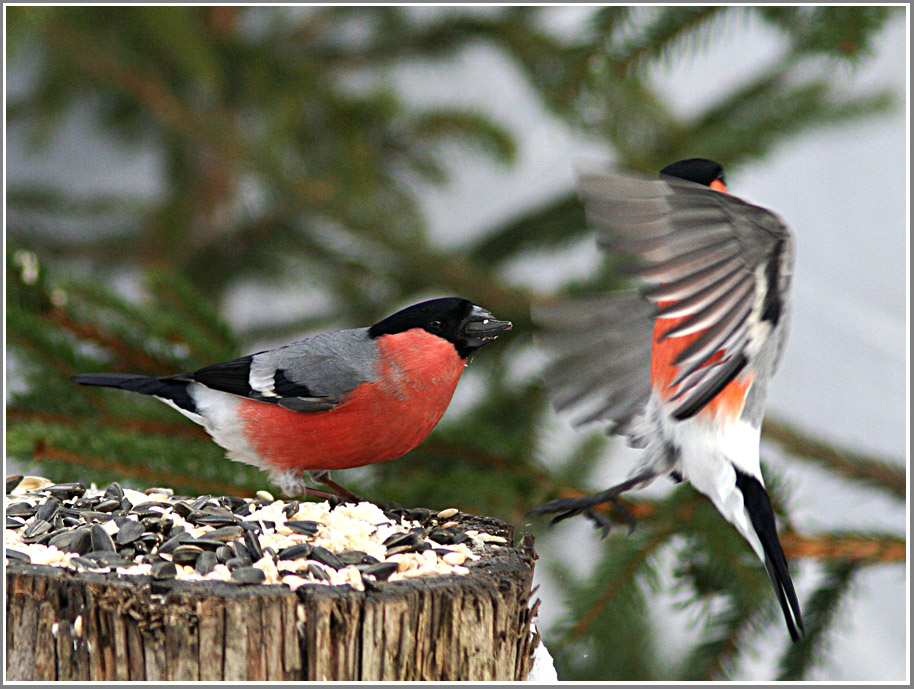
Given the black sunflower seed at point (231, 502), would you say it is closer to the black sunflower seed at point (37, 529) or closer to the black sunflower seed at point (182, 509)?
the black sunflower seed at point (182, 509)

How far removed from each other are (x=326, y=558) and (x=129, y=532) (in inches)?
8.4

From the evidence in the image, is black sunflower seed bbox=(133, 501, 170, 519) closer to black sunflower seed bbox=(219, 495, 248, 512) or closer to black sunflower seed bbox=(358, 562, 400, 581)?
black sunflower seed bbox=(219, 495, 248, 512)

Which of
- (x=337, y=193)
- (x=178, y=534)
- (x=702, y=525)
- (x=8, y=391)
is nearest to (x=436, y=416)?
(x=178, y=534)

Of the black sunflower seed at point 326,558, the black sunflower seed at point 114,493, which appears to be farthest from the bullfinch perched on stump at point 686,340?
the black sunflower seed at point 114,493

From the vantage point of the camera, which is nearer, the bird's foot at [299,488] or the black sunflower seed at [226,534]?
the black sunflower seed at [226,534]

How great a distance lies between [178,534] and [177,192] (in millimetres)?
1858

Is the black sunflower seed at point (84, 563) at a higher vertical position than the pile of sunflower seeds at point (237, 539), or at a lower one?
higher

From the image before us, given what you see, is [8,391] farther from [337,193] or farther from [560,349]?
[560,349]

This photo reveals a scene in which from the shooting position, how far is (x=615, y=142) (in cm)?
169

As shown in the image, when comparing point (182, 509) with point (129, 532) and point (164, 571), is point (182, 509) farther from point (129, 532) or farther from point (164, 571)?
point (164, 571)

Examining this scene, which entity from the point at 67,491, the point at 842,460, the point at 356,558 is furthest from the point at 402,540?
the point at 842,460

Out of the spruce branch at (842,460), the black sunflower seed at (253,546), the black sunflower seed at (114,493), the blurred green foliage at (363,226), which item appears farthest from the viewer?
the spruce branch at (842,460)

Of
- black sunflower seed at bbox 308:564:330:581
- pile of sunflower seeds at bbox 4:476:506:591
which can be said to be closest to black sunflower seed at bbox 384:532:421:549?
pile of sunflower seeds at bbox 4:476:506:591

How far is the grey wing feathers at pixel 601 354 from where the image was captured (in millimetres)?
897
